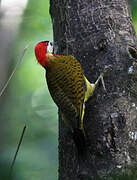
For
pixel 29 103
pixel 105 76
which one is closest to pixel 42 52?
pixel 105 76

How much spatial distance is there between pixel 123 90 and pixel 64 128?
2.26 ft

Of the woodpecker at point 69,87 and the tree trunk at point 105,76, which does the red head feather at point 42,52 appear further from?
the tree trunk at point 105,76

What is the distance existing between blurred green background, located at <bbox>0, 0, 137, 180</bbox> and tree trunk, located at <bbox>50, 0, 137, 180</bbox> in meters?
0.40

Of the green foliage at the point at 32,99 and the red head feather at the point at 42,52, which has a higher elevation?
the red head feather at the point at 42,52

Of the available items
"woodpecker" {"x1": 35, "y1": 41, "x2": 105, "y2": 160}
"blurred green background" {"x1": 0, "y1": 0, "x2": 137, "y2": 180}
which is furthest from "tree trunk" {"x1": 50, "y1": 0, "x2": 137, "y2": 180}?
"blurred green background" {"x1": 0, "y1": 0, "x2": 137, "y2": 180}

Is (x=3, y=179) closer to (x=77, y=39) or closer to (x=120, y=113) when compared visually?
(x=120, y=113)

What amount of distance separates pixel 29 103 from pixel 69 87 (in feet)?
6.93

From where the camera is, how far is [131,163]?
2.20 m

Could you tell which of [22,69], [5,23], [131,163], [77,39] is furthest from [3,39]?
[22,69]

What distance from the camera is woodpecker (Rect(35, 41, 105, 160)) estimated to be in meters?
2.54

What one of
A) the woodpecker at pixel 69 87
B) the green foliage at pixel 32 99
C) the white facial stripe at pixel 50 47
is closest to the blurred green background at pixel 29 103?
the green foliage at pixel 32 99

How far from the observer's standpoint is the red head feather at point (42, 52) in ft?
9.85

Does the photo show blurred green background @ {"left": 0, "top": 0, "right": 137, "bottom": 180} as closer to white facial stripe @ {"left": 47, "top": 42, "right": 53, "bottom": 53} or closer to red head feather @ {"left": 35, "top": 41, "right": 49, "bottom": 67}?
red head feather @ {"left": 35, "top": 41, "right": 49, "bottom": 67}

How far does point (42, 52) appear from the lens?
307 centimetres
